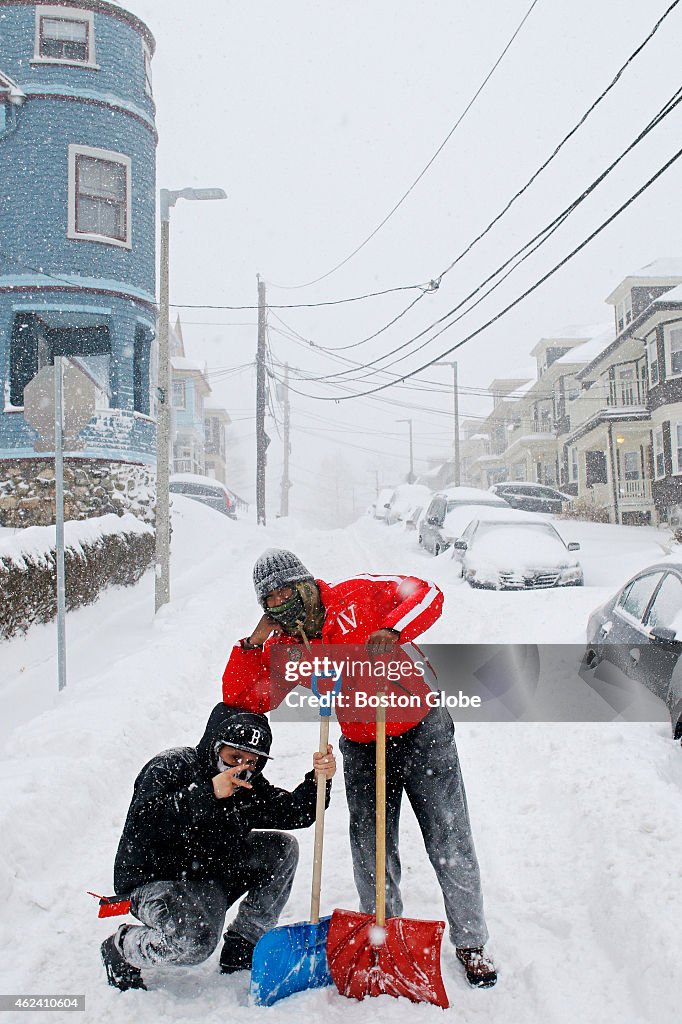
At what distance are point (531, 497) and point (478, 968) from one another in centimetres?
2794

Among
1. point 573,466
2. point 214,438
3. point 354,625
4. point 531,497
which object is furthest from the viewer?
point 214,438

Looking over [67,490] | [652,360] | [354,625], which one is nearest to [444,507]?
[67,490]


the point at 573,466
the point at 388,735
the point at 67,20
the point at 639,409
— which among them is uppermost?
the point at 67,20

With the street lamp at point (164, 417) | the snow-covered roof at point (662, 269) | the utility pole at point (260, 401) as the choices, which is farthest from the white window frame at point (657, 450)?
the street lamp at point (164, 417)

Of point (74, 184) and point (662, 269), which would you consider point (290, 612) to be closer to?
point (74, 184)

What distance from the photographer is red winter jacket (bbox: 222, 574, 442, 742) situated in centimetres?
313

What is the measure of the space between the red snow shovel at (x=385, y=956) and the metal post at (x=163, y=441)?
8.96 meters

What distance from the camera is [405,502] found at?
3344cm

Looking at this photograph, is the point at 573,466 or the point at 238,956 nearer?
the point at 238,956

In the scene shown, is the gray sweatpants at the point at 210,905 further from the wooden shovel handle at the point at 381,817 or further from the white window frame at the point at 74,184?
the white window frame at the point at 74,184

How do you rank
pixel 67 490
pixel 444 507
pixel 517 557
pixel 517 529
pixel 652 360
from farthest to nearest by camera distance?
pixel 652 360 → pixel 444 507 → pixel 67 490 → pixel 517 529 → pixel 517 557

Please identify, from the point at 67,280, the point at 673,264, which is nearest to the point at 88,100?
the point at 67,280

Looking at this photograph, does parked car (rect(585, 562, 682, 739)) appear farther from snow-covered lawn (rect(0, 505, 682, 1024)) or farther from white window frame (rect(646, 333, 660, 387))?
white window frame (rect(646, 333, 660, 387))

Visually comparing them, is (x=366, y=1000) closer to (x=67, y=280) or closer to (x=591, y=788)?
(x=591, y=788)
